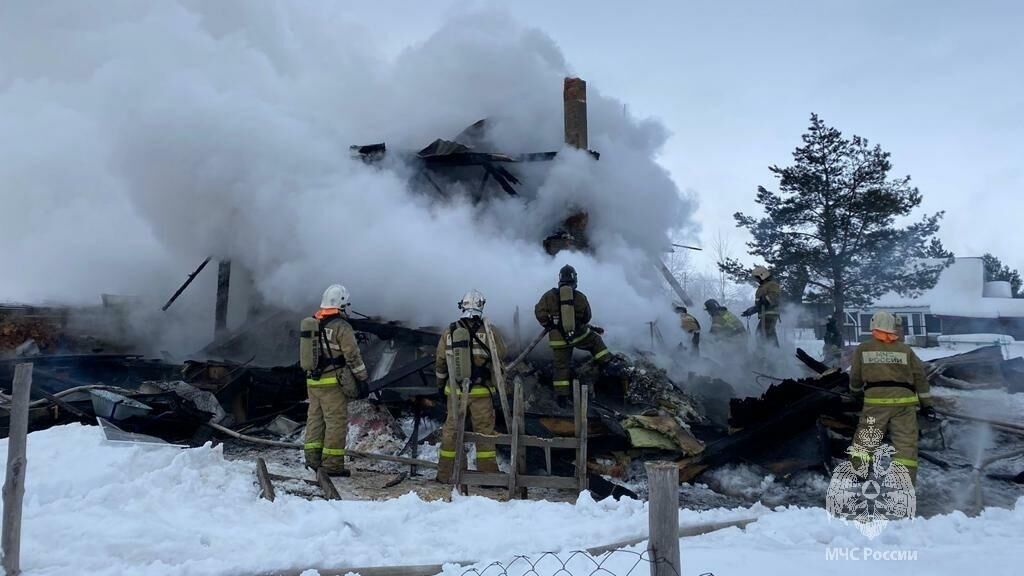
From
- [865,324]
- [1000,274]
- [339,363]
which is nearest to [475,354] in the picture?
[339,363]

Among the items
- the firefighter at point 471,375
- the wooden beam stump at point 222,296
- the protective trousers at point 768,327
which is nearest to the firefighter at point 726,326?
the protective trousers at point 768,327

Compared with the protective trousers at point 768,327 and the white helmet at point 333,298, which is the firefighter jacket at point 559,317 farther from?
the protective trousers at point 768,327

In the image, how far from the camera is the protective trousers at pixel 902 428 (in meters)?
5.22

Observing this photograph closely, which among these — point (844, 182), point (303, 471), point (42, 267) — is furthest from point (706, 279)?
point (303, 471)

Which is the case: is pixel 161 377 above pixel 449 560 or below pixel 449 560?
above

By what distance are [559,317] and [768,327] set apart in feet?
15.9

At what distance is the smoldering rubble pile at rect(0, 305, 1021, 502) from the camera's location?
256 inches

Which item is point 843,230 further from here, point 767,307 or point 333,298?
point 333,298

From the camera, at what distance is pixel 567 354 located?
7.76m

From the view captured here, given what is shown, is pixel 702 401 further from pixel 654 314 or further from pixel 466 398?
pixel 466 398

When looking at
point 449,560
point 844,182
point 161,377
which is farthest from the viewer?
point 844,182

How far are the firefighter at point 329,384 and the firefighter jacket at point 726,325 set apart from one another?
6420mm

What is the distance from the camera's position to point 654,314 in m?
10.2

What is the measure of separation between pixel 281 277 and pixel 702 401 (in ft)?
22.2
